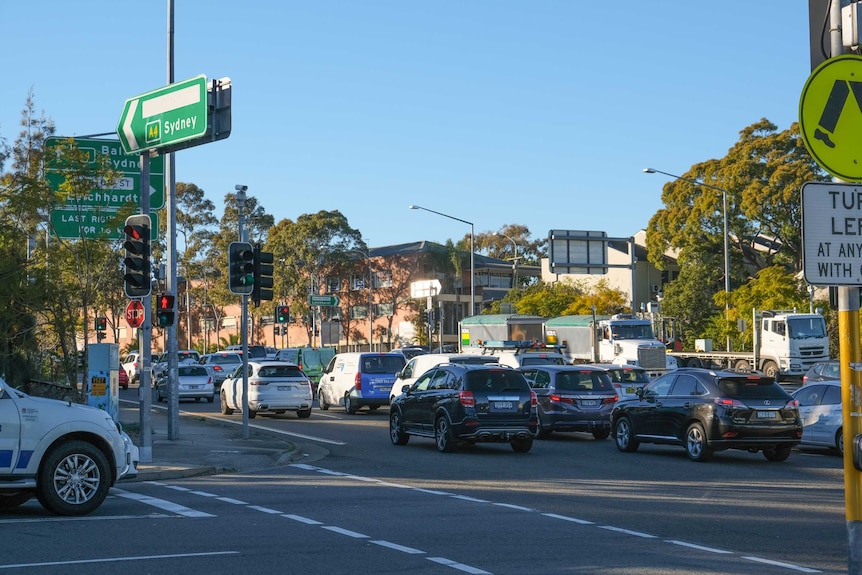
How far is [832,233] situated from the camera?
6.56 meters

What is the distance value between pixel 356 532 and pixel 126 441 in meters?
3.48

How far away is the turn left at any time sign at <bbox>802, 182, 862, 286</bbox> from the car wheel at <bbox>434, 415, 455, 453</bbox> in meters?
15.3

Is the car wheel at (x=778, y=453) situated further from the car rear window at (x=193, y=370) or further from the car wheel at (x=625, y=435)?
the car rear window at (x=193, y=370)

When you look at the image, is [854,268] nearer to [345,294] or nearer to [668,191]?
[668,191]

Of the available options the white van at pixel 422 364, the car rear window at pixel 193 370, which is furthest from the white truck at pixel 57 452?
the car rear window at pixel 193 370

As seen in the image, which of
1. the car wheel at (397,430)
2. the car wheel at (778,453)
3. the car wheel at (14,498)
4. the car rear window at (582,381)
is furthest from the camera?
the car rear window at (582,381)

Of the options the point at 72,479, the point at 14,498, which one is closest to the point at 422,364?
the point at 14,498

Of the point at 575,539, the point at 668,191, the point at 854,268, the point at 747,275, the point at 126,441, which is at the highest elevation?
the point at 668,191

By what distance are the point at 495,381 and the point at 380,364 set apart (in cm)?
1264

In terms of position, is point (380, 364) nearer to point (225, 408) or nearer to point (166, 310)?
point (225, 408)

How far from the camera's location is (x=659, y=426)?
68.8ft

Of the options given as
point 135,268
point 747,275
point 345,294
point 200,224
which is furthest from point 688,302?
point 135,268

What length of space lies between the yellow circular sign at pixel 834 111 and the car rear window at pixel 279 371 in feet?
87.4

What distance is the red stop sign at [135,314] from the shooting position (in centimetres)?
1908
